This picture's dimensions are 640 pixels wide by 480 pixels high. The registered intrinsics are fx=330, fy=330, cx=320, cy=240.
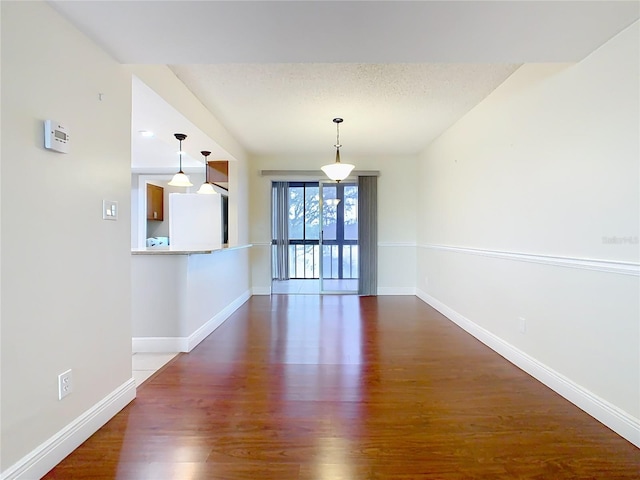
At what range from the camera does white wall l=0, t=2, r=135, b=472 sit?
1381mm

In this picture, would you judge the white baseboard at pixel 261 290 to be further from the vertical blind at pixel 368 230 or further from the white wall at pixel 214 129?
the vertical blind at pixel 368 230

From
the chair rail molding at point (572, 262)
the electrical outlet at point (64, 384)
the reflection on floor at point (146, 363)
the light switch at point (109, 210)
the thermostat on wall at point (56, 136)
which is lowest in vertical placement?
the reflection on floor at point (146, 363)

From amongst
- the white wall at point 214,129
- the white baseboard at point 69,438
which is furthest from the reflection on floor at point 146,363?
the white wall at point 214,129

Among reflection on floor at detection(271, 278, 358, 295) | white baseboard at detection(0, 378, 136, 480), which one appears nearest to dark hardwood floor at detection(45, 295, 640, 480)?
white baseboard at detection(0, 378, 136, 480)

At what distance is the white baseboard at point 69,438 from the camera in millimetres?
1425

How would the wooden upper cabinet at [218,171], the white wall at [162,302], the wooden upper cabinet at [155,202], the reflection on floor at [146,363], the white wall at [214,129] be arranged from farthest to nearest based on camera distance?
1. the wooden upper cabinet at [155,202]
2. the wooden upper cabinet at [218,171]
3. the white wall at [162,302]
4. the reflection on floor at [146,363]
5. the white wall at [214,129]

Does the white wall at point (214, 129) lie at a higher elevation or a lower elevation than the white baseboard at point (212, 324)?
higher

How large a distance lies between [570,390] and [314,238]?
21.5 ft

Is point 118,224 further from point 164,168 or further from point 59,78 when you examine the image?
point 164,168

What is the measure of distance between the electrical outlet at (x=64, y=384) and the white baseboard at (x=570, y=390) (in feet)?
9.73

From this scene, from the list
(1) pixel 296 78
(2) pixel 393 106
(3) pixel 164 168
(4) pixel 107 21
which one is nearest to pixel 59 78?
(4) pixel 107 21

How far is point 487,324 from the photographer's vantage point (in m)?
3.31

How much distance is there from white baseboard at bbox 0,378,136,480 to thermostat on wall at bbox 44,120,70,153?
1.39 meters

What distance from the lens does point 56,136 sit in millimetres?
1577
